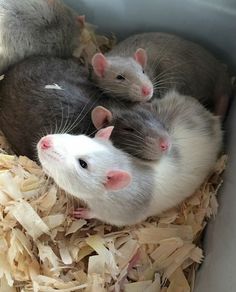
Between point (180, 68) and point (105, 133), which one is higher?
point (180, 68)

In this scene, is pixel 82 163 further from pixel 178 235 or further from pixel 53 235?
pixel 178 235

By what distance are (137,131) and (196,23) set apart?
2.80 feet

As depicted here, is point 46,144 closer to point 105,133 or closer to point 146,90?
point 105,133

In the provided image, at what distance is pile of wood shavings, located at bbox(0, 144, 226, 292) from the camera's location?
2312 millimetres

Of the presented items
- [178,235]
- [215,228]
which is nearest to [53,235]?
[178,235]

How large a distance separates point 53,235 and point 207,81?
Answer: 3.75 feet

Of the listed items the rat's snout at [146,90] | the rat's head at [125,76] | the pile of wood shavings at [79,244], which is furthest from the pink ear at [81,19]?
the pile of wood shavings at [79,244]

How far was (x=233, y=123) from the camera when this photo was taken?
2752 millimetres

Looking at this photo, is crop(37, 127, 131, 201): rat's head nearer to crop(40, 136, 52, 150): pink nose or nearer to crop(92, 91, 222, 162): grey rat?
crop(40, 136, 52, 150): pink nose

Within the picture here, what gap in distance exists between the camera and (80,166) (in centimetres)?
218

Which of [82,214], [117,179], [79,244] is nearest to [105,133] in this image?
[117,179]

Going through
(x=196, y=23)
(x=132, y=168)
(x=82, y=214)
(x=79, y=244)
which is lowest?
(x=79, y=244)

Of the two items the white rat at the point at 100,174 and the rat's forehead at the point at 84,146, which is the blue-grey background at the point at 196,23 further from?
the rat's forehead at the point at 84,146

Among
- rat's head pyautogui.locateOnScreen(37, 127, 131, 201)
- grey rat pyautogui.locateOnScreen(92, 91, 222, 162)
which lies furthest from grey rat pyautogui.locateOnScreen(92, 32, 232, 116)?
rat's head pyautogui.locateOnScreen(37, 127, 131, 201)
